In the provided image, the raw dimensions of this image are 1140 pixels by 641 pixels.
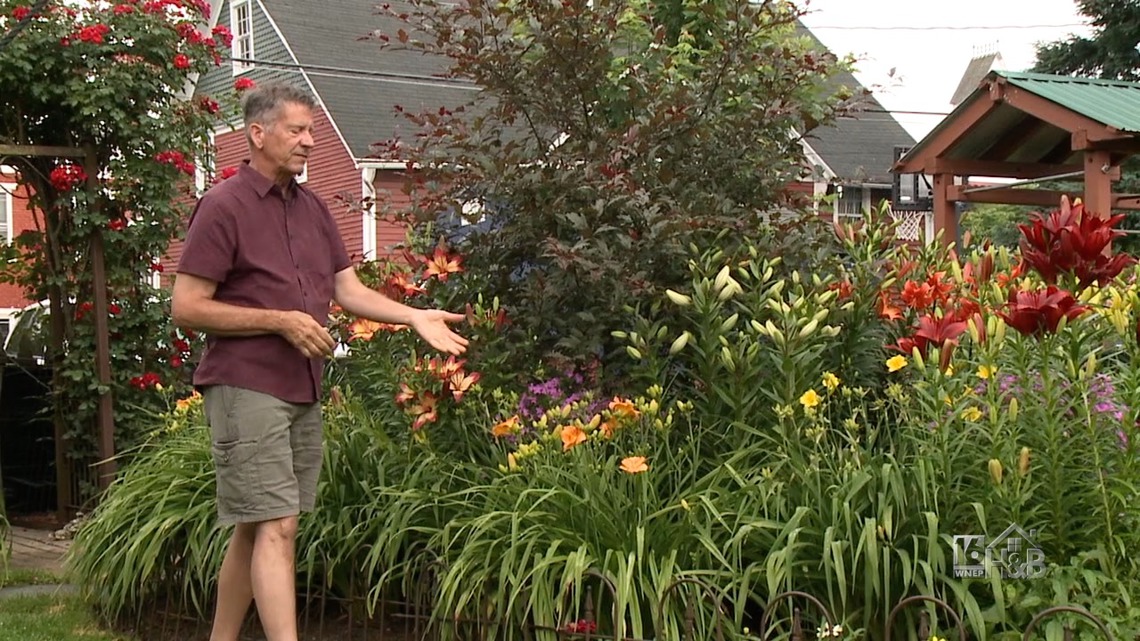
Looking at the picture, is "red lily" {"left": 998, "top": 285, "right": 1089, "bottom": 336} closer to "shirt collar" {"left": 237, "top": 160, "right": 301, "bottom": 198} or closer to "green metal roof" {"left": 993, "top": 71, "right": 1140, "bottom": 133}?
"shirt collar" {"left": 237, "top": 160, "right": 301, "bottom": 198}

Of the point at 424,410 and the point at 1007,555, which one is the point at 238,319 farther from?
the point at 1007,555

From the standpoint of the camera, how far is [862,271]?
471 cm

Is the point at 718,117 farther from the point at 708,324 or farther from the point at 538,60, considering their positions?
the point at 708,324

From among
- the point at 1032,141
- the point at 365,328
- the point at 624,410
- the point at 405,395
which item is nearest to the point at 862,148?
the point at 1032,141

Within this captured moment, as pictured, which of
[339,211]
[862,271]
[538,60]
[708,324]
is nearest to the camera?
[708,324]

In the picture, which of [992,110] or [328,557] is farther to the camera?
[992,110]

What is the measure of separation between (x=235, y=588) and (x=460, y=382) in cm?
101

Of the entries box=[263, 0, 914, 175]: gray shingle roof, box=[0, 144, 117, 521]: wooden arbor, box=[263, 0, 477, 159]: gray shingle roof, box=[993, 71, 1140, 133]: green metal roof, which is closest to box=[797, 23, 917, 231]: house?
box=[263, 0, 914, 175]: gray shingle roof

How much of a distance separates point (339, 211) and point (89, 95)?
14620mm

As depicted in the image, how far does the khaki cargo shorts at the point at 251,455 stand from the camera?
3676 mm

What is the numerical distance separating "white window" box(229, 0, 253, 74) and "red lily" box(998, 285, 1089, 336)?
23.3 meters

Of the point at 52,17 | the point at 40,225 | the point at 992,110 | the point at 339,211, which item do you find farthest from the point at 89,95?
the point at 339,211

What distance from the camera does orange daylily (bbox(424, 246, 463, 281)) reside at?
484 centimetres

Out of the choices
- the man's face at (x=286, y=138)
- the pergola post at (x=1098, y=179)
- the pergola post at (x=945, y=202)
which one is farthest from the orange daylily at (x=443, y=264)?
the pergola post at (x=945, y=202)
